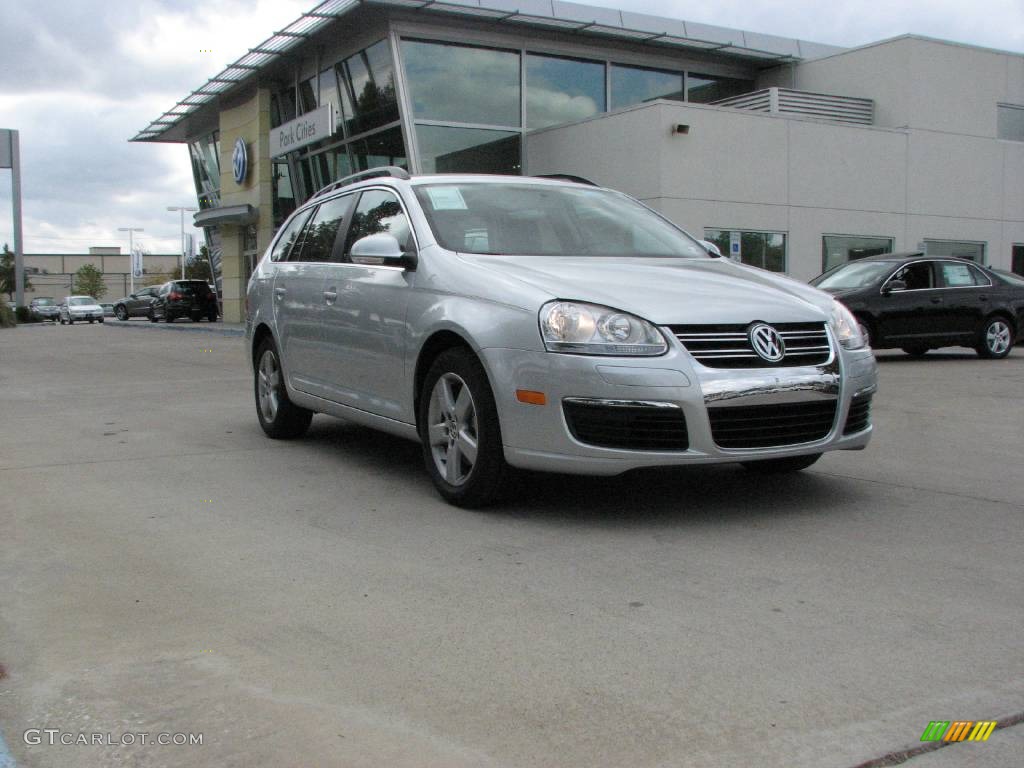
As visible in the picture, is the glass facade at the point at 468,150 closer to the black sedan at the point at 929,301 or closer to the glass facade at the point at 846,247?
the glass facade at the point at 846,247

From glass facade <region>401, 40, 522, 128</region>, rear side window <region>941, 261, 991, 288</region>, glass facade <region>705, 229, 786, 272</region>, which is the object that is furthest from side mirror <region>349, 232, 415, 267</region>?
glass facade <region>401, 40, 522, 128</region>

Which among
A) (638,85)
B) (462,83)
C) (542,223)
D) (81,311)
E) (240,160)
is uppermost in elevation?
(638,85)

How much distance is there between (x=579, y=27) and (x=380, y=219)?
19.6 metres

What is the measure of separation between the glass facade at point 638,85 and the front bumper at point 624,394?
22497 mm

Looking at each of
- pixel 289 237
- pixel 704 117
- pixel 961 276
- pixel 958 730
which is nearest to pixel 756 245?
pixel 704 117

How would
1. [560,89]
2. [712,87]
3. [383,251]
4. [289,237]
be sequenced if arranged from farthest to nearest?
1. [712,87]
2. [560,89]
3. [289,237]
4. [383,251]

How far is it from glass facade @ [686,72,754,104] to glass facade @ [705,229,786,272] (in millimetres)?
6528

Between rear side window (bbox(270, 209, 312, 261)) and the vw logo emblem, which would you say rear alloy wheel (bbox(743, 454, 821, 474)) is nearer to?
the vw logo emblem

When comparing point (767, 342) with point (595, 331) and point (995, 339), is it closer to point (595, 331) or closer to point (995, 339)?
point (595, 331)

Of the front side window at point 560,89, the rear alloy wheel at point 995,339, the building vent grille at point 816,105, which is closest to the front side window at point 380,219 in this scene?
the rear alloy wheel at point 995,339

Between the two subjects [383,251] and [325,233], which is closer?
[383,251]

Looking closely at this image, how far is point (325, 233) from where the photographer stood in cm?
700

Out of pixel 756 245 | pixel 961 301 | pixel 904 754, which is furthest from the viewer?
pixel 756 245

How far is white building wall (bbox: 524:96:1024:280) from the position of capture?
21.1 m
